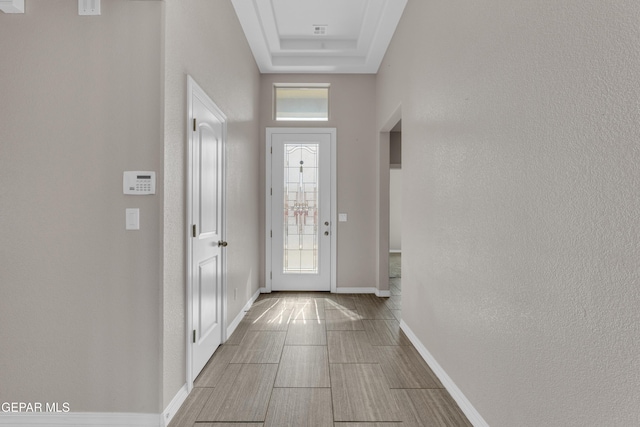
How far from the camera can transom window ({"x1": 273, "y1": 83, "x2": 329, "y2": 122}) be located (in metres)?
5.02

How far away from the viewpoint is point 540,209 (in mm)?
1340

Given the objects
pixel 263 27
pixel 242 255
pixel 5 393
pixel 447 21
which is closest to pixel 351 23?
pixel 263 27

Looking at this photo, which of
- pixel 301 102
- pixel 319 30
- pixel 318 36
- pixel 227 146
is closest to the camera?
pixel 227 146

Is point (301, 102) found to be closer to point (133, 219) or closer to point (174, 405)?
point (133, 219)

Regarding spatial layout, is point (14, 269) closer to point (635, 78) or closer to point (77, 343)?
point (77, 343)

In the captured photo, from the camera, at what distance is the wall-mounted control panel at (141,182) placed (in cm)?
186

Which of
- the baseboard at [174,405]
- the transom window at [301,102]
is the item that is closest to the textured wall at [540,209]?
the baseboard at [174,405]

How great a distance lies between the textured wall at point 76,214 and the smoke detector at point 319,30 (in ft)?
9.24

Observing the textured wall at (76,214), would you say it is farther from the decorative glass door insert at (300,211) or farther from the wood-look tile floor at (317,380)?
the decorative glass door insert at (300,211)

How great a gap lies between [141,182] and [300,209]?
10.4 ft

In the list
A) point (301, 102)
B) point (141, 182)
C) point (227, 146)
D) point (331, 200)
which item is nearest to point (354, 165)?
point (331, 200)

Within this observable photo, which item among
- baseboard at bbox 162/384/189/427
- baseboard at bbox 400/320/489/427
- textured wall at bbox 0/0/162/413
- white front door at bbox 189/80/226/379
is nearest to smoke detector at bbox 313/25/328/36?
white front door at bbox 189/80/226/379

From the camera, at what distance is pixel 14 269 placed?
1.89 metres

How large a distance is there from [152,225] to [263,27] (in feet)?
9.82
